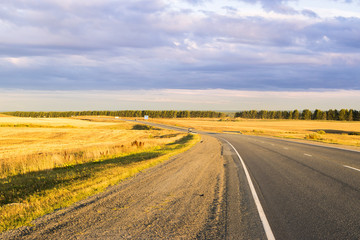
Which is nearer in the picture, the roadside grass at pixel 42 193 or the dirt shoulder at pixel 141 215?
the dirt shoulder at pixel 141 215

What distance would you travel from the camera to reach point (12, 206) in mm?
6668

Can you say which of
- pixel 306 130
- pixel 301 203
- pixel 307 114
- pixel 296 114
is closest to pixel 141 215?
pixel 301 203

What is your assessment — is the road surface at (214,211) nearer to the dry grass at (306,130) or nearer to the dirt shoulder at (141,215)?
the dirt shoulder at (141,215)

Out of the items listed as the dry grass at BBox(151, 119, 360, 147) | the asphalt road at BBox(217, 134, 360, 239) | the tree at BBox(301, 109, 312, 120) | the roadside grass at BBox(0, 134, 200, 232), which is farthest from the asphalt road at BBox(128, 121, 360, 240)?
the tree at BBox(301, 109, 312, 120)

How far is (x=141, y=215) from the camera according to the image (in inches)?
242

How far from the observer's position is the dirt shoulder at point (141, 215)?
5.14m

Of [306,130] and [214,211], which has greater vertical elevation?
[214,211]

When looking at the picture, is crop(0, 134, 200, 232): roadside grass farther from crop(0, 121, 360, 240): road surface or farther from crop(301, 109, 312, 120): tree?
crop(301, 109, 312, 120): tree

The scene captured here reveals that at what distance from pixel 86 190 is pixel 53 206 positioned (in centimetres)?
145

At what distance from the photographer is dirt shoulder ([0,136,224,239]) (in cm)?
514

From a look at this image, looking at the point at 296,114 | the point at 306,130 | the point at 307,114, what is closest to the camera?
the point at 306,130

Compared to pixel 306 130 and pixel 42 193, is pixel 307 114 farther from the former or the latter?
pixel 42 193

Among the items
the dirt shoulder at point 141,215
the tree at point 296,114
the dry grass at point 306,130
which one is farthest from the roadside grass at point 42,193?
the tree at point 296,114

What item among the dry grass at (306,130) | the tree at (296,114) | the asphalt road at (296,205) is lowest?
the dry grass at (306,130)
